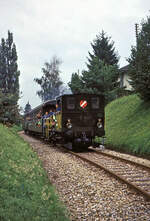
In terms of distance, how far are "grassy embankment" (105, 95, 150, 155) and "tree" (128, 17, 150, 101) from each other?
71.7 inches

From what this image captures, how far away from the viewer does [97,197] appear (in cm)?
511

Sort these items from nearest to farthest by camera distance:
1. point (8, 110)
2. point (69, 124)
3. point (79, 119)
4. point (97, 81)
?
point (8, 110) < point (69, 124) < point (79, 119) < point (97, 81)

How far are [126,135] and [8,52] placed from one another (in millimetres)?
38763

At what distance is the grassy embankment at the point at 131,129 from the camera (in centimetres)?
1188

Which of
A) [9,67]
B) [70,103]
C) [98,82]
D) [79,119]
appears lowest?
[79,119]

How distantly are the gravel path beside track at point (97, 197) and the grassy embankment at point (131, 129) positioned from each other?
478 centimetres

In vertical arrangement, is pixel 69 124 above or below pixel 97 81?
below

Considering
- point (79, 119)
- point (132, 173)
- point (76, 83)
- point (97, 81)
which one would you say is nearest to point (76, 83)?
point (76, 83)

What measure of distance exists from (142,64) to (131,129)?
399 cm

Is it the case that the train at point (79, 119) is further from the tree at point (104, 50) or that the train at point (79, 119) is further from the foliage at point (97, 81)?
the tree at point (104, 50)

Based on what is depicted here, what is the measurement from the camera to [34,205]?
397 cm

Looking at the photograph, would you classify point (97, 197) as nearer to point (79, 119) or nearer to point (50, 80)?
point (79, 119)

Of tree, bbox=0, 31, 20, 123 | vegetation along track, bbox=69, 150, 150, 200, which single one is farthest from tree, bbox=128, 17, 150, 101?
tree, bbox=0, 31, 20, 123

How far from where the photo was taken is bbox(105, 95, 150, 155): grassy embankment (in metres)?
11.9
